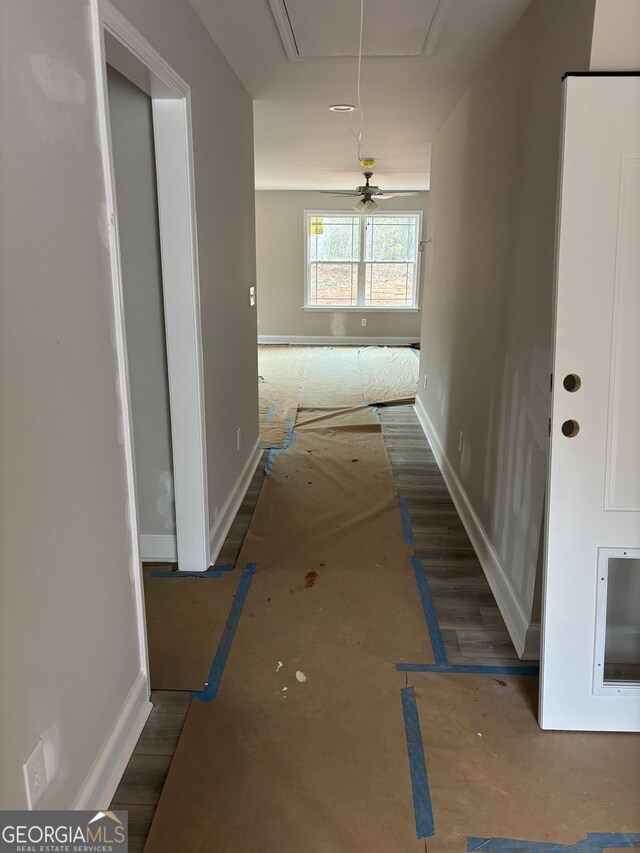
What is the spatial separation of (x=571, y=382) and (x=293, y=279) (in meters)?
8.98

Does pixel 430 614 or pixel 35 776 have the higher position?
pixel 35 776

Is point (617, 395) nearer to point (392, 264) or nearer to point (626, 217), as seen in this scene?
point (626, 217)

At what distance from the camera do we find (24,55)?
1.22 m

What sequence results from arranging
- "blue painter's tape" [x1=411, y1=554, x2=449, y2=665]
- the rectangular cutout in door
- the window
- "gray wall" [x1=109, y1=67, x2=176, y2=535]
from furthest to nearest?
the window → "gray wall" [x1=109, y1=67, x2=176, y2=535] → "blue painter's tape" [x1=411, y1=554, x2=449, y2=665] → the rectangular cutout in door

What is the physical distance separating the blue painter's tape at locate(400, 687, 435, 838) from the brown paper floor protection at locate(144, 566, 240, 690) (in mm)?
727

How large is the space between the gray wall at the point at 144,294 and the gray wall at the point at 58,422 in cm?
56

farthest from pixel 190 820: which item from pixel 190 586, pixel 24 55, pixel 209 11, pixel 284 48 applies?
pixel 284 48

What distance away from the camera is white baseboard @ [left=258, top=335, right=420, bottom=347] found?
1051cm

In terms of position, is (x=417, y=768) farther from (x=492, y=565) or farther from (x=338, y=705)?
(x=492, y=565)

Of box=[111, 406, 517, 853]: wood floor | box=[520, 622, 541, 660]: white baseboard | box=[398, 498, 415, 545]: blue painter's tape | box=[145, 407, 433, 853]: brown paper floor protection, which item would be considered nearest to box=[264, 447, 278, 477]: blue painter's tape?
box=[111, 406, 517, 853]: wood floor

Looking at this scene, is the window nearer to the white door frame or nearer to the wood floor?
the wood floor

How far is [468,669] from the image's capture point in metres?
2.28

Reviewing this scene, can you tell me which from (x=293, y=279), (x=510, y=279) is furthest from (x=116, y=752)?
(x=293, y=279)

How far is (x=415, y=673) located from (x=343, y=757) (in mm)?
493
